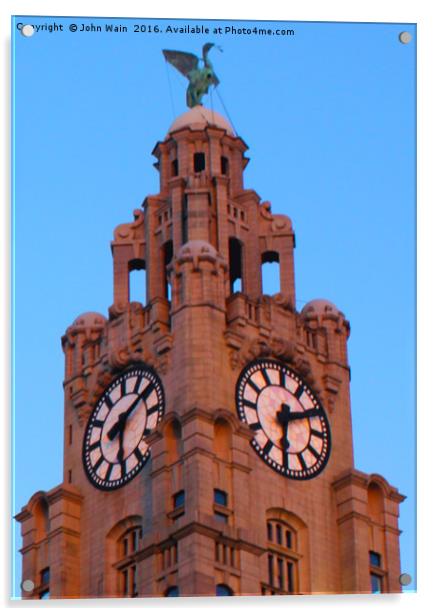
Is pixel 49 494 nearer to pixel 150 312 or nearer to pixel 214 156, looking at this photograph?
pixel 150 312

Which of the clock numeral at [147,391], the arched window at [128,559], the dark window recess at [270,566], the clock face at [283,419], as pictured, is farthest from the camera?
the clock numeral at [147,391]

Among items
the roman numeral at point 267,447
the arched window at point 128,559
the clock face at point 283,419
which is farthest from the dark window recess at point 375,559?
the arched window at point 128,559

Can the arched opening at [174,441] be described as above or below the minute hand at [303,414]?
below

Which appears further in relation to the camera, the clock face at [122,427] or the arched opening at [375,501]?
the arched opening at [375,501]

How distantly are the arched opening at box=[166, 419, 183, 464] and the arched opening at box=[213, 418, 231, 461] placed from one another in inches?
26.4

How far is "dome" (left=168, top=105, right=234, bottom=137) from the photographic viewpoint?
199 ft

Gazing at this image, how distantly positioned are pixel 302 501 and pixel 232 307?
424 cm

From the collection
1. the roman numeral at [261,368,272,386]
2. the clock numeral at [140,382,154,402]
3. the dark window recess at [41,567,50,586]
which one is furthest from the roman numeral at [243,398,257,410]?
the dark window recess at [41,567,50,586]

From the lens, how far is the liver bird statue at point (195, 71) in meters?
49.4

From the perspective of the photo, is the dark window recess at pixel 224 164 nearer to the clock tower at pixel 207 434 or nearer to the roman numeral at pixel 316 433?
the clock tower at pixel 207 434

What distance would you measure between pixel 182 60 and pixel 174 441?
814 centimetres

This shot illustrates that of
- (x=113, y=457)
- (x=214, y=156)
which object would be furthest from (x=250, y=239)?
(x=113, y=457)

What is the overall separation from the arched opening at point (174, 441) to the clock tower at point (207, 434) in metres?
0.03

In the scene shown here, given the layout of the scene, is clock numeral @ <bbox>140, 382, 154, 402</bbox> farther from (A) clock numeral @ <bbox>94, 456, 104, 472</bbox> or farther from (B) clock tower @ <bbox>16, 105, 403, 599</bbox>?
(A) clock numeral @ <bbox>94, 456, 104, 472</bbox>
